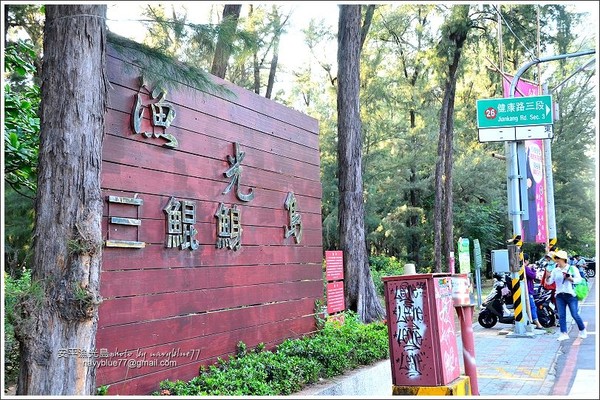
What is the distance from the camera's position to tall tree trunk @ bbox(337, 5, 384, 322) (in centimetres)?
1053

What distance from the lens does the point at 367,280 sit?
10.8 metres

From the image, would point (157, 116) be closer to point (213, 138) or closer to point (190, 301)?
point (213, 138)

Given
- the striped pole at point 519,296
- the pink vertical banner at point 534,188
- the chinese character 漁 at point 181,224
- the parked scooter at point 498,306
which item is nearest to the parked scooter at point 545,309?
the parked scooter at point 498,306

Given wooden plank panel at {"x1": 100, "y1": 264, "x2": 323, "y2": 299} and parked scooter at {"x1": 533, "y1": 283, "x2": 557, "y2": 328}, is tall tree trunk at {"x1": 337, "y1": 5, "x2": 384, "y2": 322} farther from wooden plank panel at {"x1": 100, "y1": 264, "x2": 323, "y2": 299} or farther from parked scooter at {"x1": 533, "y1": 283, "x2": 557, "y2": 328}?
parked scooter at {"x1": 533, "y1": 283, "x2": 557, "y2": 328}

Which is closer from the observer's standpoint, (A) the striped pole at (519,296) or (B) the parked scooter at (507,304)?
(A) the striped pole at (519,296)

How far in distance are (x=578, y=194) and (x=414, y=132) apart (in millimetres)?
12165

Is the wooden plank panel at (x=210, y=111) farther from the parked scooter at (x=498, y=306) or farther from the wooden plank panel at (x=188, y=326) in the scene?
the parked scooter at (x=498, y=306)

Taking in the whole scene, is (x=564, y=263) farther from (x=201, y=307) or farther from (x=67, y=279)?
(x=67, y=279)

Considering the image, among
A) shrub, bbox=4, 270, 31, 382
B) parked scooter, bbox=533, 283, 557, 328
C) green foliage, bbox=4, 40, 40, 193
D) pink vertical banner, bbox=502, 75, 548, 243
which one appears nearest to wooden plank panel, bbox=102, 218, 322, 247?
shrub, bbox=4, 270, 31, 382

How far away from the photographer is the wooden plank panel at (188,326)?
484 cm

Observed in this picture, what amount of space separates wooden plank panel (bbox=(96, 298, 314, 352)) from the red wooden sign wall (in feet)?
0.04

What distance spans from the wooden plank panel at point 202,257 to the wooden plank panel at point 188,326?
19.7 inches

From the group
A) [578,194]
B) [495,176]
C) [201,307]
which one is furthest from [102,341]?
[578,194]

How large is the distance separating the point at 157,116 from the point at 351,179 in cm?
567
